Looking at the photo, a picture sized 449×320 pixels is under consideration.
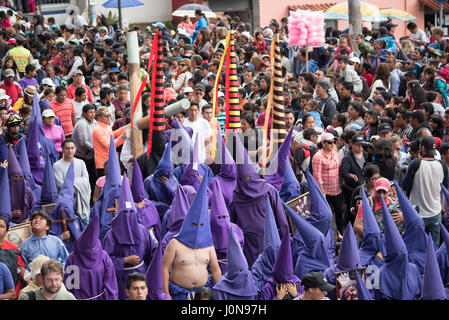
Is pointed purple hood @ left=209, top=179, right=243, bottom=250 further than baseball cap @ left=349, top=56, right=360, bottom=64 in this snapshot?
No

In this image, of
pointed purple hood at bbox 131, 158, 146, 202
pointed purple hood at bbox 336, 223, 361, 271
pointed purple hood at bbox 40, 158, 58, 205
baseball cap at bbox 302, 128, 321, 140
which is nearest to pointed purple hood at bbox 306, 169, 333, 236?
pointed purple hood at bbox 336, 223, 361, 271

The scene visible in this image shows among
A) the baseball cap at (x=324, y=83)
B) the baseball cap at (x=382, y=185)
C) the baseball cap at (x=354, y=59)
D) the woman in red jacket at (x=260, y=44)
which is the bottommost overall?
the baseball cap at (x=382, y=185)

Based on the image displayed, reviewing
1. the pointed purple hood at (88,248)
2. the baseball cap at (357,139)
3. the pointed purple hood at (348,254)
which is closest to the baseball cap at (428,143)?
the baseball cap at (357,139)

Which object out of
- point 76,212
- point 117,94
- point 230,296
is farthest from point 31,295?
point 117,94

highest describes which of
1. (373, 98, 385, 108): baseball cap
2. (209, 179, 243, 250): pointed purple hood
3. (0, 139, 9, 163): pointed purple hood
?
(373, 98, 385, 108): baseball cap

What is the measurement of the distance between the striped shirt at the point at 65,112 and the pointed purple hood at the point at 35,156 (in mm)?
1445

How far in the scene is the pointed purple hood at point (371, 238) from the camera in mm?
7508

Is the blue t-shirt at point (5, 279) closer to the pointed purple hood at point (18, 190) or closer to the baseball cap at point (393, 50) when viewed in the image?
the pointed purple hood at point (18, 190)

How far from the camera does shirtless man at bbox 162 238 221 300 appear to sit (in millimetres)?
7484

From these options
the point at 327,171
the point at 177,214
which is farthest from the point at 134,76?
the point at 327,171

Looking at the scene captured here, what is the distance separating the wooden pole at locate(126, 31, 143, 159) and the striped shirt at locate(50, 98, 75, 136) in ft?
9.66

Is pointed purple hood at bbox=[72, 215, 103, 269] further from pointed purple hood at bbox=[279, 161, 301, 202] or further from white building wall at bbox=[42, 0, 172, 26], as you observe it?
white building wall at bbox=[42, 0, 172, 26]

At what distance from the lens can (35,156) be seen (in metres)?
10.7
